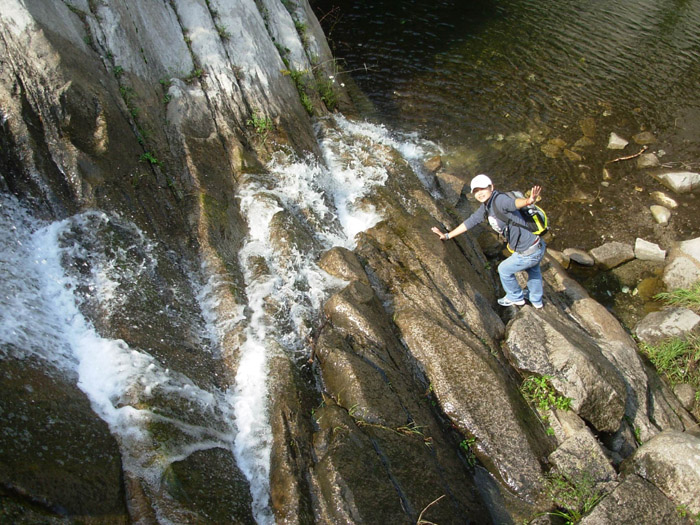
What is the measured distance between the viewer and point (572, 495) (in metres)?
5.74

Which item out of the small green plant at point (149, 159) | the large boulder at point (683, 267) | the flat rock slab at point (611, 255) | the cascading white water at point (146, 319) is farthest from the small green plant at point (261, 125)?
the large boulder at point (683, 267)

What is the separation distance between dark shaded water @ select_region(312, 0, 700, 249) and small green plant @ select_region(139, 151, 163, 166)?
8.45 m

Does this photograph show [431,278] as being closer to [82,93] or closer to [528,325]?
[528,325]

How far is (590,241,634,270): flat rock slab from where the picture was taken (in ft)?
35.7

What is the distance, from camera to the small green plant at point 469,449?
6.21 m

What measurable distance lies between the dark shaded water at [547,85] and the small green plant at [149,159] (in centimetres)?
845

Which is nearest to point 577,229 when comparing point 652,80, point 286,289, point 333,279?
point 333,279

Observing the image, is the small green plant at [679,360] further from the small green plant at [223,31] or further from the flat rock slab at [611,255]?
the small green plant at [223,31]

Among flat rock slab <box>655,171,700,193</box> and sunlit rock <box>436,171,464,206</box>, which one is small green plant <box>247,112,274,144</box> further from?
flat rock slab <box>655,171,700,193</box>

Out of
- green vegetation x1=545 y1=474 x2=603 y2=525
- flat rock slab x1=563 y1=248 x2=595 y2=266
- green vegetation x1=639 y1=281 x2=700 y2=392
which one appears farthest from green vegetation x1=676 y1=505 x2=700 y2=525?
flat rock slab x1=563 y1=248 x2=595 y2=266

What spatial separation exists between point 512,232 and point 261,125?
636cm

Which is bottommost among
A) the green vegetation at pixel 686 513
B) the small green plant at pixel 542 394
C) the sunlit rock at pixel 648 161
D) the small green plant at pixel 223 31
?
the sunlit rock at pixel 648 161

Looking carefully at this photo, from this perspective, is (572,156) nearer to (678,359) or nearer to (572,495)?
(678,359)

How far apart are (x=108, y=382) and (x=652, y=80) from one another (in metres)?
20.7
